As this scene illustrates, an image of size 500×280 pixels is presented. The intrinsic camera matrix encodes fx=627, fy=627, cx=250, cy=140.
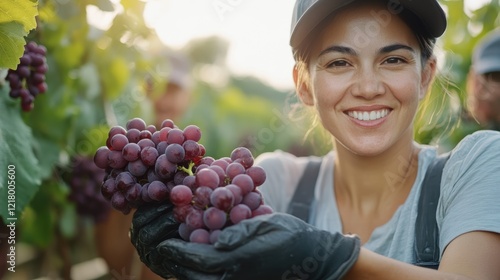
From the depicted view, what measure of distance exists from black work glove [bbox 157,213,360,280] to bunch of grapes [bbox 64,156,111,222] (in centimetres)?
193

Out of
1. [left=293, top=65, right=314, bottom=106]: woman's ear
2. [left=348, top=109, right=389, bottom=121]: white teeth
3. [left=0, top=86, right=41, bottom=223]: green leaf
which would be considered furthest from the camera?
[left=293, top=65, right=314, bottom=106]: woman's ear

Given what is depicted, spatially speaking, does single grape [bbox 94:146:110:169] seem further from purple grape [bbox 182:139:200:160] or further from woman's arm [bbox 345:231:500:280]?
woman's arm [bbox 345:231:500:280]

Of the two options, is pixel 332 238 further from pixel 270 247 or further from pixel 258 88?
pixel 258 88

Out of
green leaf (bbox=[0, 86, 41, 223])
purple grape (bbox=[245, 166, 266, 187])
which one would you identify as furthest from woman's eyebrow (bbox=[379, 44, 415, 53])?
green leaf (bbox=[0, 86, 41, 223])

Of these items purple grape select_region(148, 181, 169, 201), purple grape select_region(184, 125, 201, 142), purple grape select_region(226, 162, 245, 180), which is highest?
purple grape select_region(184, 125, 201, 142)

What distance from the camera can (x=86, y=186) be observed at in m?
3.54

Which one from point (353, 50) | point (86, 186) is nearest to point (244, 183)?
point (353, 50)

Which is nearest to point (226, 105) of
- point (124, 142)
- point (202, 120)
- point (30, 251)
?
point (202, 120)

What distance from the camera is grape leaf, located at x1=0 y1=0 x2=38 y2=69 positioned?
1.76 metres

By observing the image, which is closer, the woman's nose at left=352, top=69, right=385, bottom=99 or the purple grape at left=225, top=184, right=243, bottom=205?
the purple grape at left=225, top=184, right=243, bottom=205

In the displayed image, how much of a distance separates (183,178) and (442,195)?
971 mm

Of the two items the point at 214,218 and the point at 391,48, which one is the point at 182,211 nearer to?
the point at 214,218

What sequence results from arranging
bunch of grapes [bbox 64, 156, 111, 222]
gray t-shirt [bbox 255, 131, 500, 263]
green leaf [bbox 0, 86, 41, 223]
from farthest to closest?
bunch of grapes [bbox 64, 156, 111, 222], green leaf [bbox 0, 86, 41, 223], gray t-shirt [bbox 255, 131, 500, 263]

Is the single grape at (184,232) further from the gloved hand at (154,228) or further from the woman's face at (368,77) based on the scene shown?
the woman's face at (368,77)
